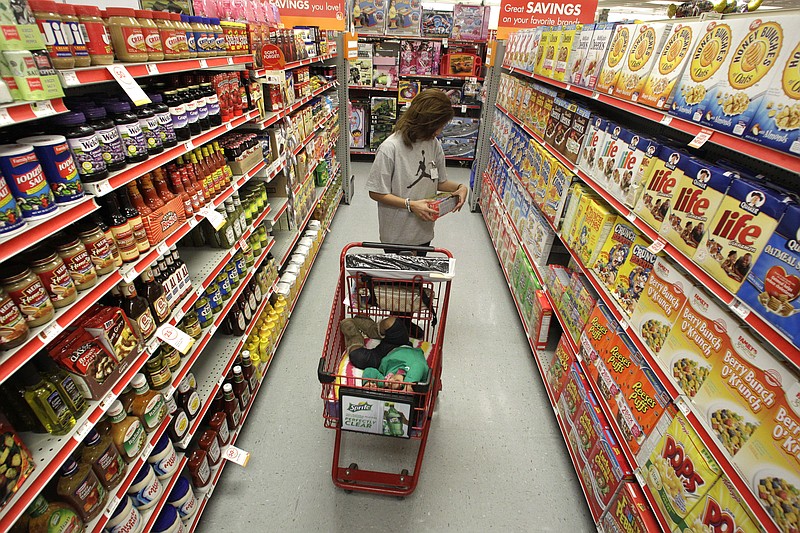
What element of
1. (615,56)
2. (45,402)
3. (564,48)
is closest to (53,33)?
Answer: (45,402)

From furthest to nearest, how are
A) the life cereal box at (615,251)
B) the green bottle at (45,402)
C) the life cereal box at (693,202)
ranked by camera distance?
1. the life cereal box at (615,251)
2. the life cereal box at (693,202)
3. the green bottle at (45,402)

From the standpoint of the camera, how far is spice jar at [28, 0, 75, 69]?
1066 mm

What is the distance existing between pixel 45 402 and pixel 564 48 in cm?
323

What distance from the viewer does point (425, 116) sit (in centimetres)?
228

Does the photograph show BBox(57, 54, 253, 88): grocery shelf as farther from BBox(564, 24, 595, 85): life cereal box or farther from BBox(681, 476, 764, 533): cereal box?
BBox(681, 476, 764, 533): cereal box

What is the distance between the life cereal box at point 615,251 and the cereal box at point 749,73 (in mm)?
600

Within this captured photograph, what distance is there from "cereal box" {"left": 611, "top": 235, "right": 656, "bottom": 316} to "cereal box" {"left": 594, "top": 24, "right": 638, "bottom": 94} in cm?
85

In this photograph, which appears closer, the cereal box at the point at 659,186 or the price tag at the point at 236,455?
the cereal box at the point at 659,186

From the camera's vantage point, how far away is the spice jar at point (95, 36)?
121cm

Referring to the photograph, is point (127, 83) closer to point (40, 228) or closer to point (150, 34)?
point (150, 34)

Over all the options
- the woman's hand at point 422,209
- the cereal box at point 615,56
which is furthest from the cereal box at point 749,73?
the woman's hand at point 422,209

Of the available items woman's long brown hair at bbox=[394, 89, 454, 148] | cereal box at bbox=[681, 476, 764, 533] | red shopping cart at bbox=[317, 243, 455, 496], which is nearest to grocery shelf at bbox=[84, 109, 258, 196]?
red shopping cart at bbox=[317, 243, 455, 496]

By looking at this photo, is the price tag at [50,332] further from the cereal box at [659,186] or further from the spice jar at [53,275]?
the cereal box at [659,186]

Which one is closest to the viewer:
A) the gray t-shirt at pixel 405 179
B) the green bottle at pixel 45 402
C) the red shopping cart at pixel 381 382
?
the green bottle at pixel 45 402
